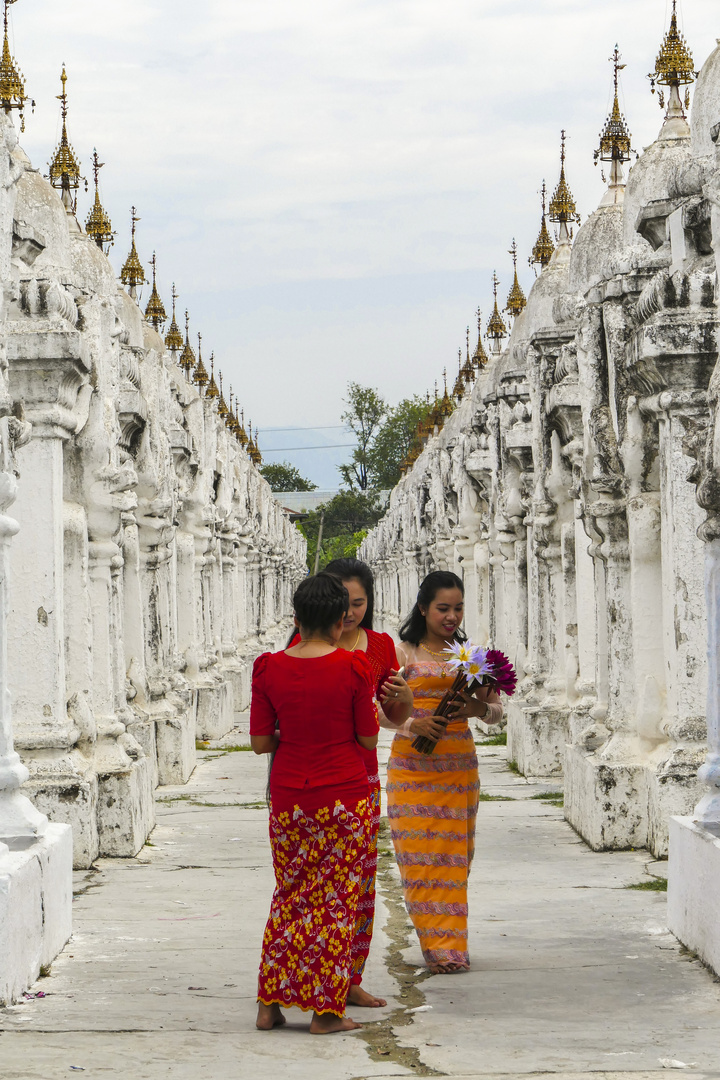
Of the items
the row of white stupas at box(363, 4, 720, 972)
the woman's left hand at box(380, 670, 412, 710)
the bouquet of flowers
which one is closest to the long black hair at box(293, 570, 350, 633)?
the woman's left hand at box(380, 670, 412, 710)

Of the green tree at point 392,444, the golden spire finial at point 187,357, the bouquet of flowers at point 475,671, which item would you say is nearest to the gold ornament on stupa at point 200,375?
the golden spire finial at point 187,357

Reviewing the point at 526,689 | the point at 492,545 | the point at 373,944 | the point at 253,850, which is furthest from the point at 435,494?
the point at 373,944

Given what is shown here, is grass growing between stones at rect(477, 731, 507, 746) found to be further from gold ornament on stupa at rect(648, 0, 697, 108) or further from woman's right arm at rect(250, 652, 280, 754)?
woman's right arm at rect(250, 652, 280, 754)

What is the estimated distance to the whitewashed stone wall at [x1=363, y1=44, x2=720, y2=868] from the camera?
8.29 metres

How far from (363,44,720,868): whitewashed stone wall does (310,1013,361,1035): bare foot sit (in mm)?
2451

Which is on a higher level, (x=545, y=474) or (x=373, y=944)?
(x=545, y=474)

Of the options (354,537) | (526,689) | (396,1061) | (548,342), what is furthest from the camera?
(354,537)

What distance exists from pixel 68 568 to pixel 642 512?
352cm

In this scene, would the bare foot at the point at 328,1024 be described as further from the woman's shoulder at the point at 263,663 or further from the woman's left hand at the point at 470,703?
the woman's left hand at the point at 470,703

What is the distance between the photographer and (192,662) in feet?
60.1

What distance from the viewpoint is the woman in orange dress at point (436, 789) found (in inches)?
247

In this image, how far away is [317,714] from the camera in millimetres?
5285

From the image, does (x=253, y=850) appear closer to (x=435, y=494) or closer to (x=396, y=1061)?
(x=396, y=1061)

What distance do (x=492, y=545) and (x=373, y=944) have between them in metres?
12.3
